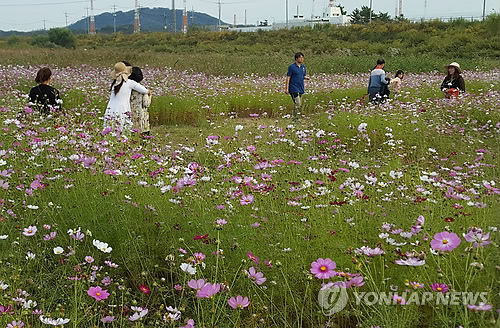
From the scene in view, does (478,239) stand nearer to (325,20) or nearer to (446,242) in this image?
(446,242)

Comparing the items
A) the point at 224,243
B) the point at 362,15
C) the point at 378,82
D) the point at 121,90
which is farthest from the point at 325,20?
the point at 224,243

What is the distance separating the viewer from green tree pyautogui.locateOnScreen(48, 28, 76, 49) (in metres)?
42.5

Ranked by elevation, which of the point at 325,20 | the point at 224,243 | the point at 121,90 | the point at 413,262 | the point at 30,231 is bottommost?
the point at 224,243

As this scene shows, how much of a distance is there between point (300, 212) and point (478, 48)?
25.2 metres

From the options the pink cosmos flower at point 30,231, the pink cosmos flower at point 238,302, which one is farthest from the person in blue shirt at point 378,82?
the pink cosmos flower at point 238,302

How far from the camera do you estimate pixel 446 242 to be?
1700 millimetres

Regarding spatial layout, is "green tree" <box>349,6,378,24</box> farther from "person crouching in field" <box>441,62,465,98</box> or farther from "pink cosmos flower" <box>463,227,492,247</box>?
"pink cosmos flower" <box>463,227,492,247</box>

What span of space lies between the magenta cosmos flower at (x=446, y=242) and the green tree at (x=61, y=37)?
145 feet

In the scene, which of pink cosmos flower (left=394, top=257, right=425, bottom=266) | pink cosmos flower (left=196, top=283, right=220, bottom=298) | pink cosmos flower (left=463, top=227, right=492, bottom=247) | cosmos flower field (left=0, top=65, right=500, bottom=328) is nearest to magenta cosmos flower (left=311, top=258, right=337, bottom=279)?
cosmos flower field (left=0, top=65, right=500, bottom=328)

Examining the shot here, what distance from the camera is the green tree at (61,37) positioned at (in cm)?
4250

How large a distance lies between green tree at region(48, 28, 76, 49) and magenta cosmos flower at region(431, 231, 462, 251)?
44.2 metres

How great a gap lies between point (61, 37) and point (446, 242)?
4599 cm

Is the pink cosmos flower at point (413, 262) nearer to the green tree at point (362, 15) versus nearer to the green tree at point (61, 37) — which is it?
the green tree at point (61, 37)

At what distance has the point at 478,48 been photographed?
24.9 metres
